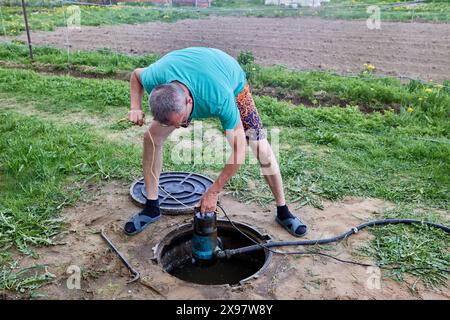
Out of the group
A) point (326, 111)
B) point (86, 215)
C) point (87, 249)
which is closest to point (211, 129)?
point (326, 111)

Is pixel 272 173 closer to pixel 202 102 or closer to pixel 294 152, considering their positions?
pixel 202 102

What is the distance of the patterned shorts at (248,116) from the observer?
10.1ft

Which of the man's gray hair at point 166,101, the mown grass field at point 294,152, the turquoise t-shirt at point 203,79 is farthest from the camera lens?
the mown grass field at point 294,152

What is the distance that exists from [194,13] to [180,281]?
14.4 metres

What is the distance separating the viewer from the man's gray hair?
2404mm

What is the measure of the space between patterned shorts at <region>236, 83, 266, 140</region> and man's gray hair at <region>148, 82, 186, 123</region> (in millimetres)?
706

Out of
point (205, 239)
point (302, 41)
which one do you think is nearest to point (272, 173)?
point (205, 239)

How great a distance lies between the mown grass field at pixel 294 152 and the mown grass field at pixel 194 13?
24.6ft

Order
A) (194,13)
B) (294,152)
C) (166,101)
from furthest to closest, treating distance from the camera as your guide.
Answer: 1. (194,13)
2. (294,152)
3. (166,101)

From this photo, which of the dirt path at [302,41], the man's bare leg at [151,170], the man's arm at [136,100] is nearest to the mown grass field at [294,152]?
the man's bare leg at [151,170]

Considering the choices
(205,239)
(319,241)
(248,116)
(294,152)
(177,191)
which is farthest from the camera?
(294,152)

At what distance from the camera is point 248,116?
311 cm

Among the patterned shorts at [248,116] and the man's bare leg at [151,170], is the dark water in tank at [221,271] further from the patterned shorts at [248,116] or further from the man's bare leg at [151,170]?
the patterned shorts at [248,116]
